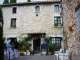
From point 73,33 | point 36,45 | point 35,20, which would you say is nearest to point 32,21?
point 35,20

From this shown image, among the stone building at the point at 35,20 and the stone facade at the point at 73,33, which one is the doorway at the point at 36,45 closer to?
the stone building at the point at 35,20

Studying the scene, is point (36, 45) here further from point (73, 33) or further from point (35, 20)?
point (73, 33)

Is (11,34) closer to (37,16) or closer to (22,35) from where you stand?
(22,35)

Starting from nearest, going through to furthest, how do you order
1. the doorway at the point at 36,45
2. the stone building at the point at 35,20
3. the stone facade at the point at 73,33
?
the stone facade at the point at 73,33 < the stone building at the point at 35,20 < the doorway at the point at 36,45

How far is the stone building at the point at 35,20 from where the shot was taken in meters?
22.9

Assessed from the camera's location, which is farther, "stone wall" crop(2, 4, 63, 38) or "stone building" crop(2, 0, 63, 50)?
Result: "stone wall" crop(2, 4, 63, 38)

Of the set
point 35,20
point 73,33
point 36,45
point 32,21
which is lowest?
point 36,45

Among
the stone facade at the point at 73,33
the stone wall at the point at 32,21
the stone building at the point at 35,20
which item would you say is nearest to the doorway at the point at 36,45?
the stone building at the point at 35,20

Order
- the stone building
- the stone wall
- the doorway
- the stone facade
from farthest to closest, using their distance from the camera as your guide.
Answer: the doorway, the stone wall, the stone building, the stone facade

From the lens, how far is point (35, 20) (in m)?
23.5

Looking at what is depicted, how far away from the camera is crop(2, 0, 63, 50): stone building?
22906 mm

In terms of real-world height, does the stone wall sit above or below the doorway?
above

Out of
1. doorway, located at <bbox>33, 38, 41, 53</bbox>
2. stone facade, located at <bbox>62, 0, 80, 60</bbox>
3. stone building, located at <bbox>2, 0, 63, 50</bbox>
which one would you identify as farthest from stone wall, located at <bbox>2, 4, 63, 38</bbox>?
stone facade, located at <bbox>62, 0, 80, 60</bbox>

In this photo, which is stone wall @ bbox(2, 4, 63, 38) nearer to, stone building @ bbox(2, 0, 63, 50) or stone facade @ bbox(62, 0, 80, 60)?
stone building @ bbox(2, 0, 63, 50)
